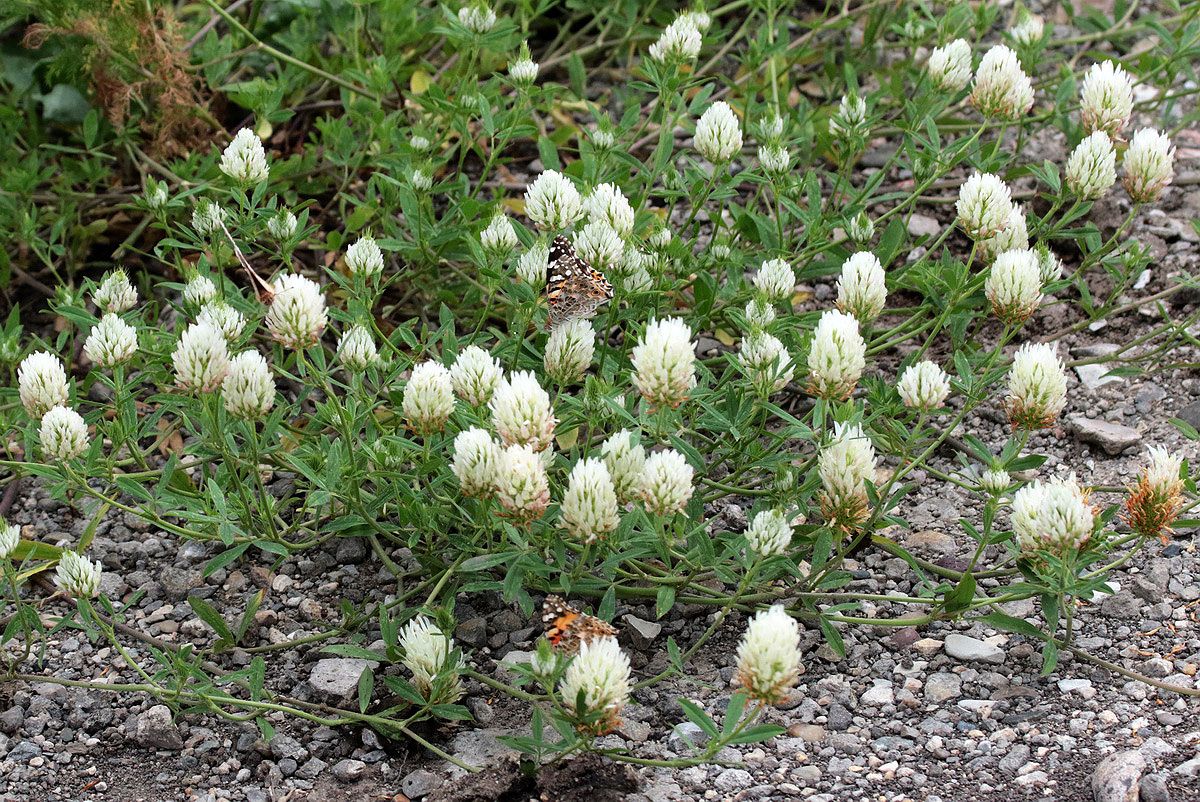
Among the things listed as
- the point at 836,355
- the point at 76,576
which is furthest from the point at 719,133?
the point at 76,576

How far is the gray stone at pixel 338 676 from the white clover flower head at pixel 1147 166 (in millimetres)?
2243

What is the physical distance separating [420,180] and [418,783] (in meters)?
1.58

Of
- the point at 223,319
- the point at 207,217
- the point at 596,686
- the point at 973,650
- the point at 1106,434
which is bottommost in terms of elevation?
the point at 596,686

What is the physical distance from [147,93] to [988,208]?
10.2 ft

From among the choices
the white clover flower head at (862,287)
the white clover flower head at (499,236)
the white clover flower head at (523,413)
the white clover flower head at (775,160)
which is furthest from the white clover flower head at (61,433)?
the white clover flower head at (775,160)

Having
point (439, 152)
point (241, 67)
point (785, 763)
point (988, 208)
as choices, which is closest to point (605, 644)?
point (785, 763)

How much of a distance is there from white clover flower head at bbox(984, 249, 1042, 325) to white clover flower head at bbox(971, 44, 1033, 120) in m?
0.73

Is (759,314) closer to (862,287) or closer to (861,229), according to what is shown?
(862,287)

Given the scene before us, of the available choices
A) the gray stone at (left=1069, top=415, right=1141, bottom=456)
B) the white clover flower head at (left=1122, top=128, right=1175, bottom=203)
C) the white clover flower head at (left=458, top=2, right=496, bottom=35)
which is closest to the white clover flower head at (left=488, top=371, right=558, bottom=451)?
the white clover flower head at (left=458, top=2, right=496, bottom=35)

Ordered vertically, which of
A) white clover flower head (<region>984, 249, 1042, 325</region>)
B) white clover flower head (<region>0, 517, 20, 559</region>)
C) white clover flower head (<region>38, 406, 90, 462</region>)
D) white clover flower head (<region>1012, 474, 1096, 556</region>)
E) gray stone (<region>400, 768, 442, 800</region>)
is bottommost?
gray stone (<region>400, 768, 442, 800</region>)

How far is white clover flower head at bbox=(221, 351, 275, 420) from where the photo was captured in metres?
2.90

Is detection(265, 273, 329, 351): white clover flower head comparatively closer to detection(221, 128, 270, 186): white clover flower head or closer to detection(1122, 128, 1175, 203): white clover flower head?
detection(221, 128, 270, 186): white clover flower head

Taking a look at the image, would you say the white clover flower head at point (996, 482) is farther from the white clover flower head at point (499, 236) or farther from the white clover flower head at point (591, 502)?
the white clover flower head at point (499, 236)

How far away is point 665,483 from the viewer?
8.84 ft
